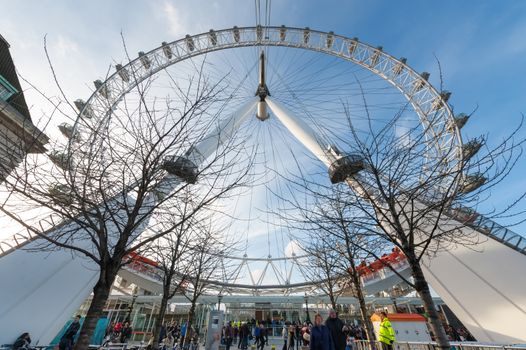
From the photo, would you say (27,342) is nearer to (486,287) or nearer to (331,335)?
(331,335)

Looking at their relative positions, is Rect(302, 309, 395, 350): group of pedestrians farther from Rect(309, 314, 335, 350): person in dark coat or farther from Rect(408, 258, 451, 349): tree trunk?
Rect(408, 258, 451, 349): tree trunk

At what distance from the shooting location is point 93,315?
387 centimetres

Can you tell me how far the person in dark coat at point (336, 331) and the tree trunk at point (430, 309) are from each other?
2.24m

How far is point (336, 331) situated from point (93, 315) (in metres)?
5.50

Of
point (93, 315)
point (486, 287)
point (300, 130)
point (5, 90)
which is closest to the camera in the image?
point (93, 315)

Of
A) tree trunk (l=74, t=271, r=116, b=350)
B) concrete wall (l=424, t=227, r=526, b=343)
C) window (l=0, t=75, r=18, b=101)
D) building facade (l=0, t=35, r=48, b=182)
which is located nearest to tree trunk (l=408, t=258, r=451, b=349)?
tree trunk (l=74, t=271, r=116, b=350)

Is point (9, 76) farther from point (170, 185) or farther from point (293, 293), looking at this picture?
point (293, 293)

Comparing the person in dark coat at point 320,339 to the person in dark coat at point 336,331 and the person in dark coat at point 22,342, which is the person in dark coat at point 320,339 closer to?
the person in dark coat at point 336,331

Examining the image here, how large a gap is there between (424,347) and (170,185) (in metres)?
8.01

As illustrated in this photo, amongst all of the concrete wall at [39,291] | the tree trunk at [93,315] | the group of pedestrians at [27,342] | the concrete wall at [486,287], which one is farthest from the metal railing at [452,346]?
the concrete wall at [39,291]

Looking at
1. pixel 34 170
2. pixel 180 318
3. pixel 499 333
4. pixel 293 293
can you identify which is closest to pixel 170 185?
pixel 34 170

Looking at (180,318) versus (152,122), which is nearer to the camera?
(152,122)

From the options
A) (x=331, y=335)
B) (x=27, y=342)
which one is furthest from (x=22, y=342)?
(x=331, y=335)

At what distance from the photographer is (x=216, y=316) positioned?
12.4 metres
